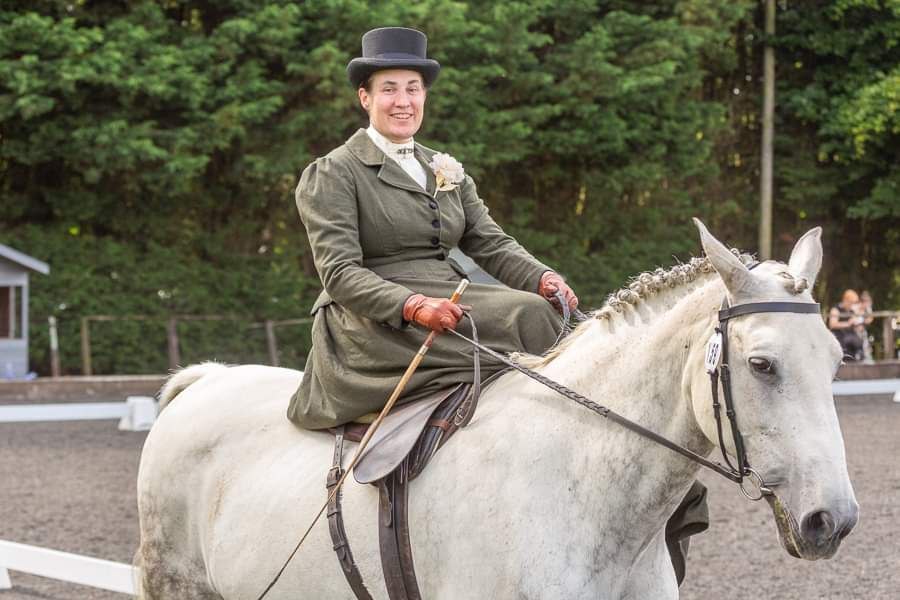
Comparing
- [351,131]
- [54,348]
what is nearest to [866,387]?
[351,131]

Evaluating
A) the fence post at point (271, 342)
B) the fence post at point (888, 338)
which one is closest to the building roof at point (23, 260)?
the fence post at point (271, 342)

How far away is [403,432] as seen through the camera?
320 cm

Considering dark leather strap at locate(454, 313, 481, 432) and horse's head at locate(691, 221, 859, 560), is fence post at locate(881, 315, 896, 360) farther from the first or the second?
horse's head at locate(691, 221, 859, 560)

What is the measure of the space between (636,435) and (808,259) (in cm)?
62

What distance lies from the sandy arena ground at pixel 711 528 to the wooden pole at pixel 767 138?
1067 centimetres

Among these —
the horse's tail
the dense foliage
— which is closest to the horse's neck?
the horse's tail

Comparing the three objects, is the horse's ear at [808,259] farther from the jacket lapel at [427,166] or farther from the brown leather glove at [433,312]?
the jacket lapel at [427,166]

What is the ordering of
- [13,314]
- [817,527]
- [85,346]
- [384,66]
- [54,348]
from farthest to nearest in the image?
[85,346]
[54,348]
[13,314]
[384,66]
[817,527]

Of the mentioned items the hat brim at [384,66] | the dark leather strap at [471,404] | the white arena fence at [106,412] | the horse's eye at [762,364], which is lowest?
the white arena fence at [106,412]

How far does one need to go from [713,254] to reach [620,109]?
60.5 ft

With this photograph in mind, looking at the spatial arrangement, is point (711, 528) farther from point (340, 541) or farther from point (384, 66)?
point (384, 66)

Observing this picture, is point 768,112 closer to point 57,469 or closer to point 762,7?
point 762,7

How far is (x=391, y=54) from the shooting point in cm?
354

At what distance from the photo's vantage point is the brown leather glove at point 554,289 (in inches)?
140
